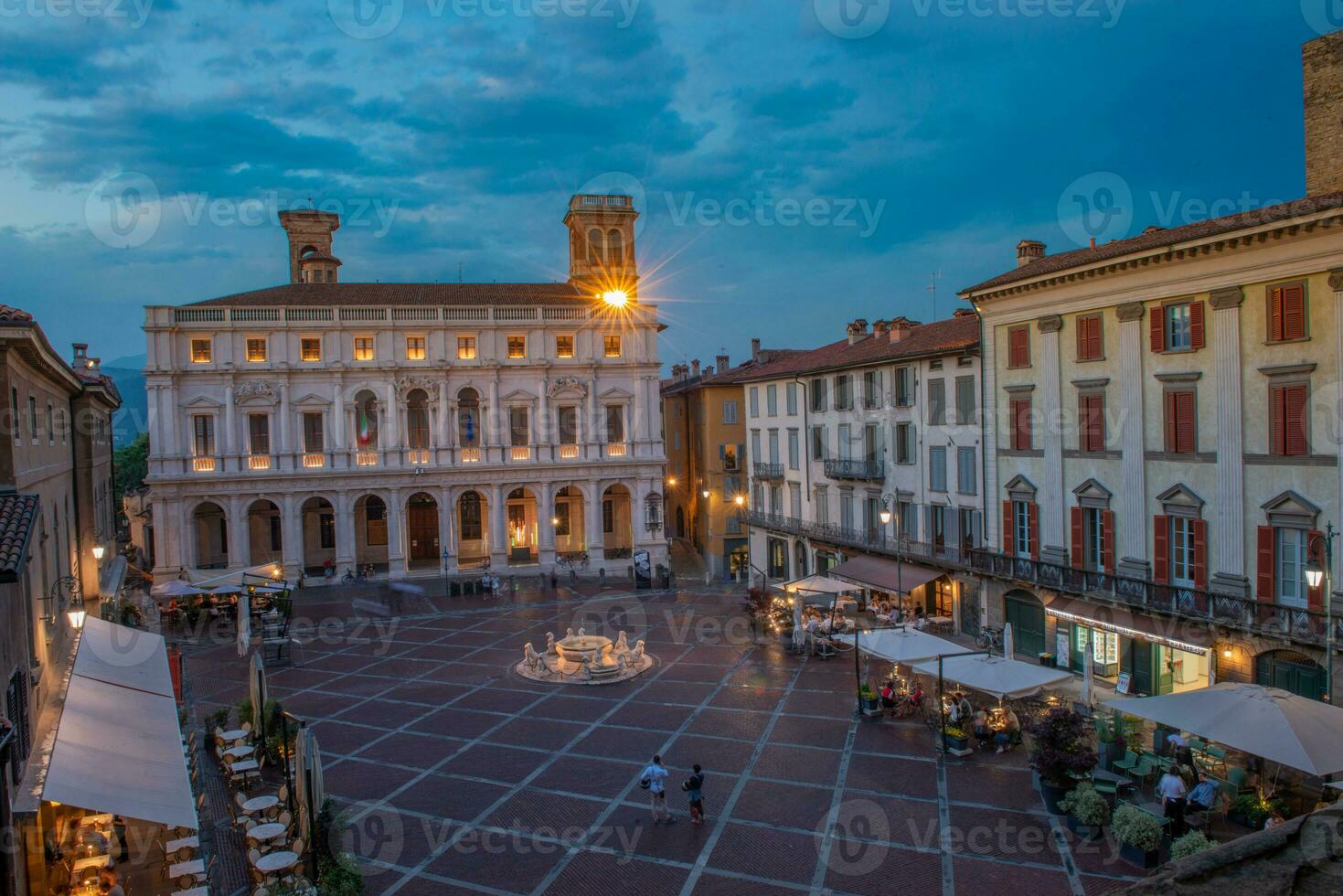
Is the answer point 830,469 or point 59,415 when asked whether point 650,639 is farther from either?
point 59,415

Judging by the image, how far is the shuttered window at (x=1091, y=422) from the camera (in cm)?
2562

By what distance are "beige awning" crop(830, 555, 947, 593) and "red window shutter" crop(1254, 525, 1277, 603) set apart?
11.2 m

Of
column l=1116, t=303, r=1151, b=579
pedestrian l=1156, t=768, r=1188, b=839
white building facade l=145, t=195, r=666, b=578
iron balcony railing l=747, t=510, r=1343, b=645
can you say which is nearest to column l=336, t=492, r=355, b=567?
white building facade l=145, t=195, r=666, b=578

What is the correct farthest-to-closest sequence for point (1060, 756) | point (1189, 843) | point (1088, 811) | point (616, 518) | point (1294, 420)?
point (616, 518), point (1294, 420), point (1060, 756), point (1088, 811), point (1189, 843)

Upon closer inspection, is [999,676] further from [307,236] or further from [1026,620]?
[307,236]

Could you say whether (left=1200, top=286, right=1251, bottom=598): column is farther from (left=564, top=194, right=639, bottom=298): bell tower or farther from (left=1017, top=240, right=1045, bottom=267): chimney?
(left=564, top=194, right=639, bottom=298): bell tower

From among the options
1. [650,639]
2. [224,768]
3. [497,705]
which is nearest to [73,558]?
[224,768]

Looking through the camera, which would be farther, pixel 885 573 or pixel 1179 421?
pixel 885 573

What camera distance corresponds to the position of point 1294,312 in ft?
66.6

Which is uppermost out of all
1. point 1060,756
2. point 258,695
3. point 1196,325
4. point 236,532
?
point 1196,325

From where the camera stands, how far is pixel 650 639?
108 feet

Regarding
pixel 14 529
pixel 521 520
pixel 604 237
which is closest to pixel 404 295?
pixel 604 237

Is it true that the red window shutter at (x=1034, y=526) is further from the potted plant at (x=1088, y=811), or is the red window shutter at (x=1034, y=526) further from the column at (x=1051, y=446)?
the potted plant at (x=1088, y=811)

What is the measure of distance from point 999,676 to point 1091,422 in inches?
404
